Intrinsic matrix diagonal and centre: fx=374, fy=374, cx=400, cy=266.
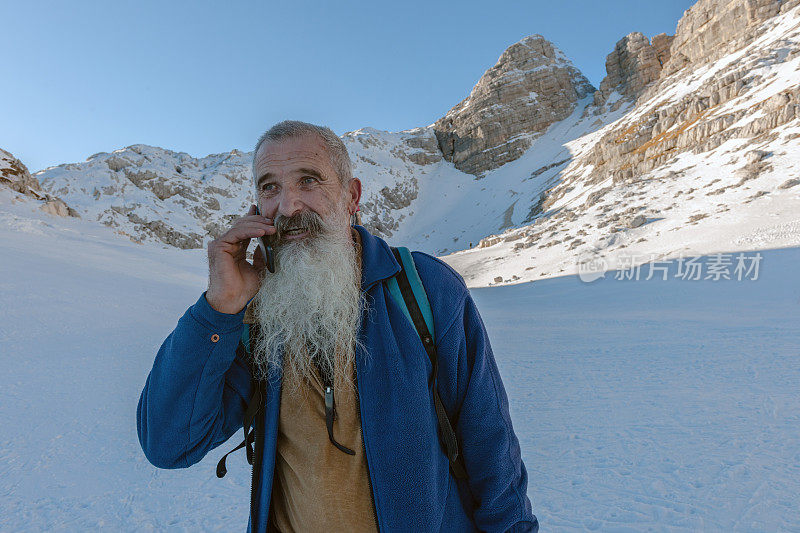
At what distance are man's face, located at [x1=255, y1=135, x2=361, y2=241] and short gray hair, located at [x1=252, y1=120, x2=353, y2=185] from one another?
3cm

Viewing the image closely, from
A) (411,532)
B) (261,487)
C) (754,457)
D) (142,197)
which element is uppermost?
(142,197)

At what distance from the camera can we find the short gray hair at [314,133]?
1917mm

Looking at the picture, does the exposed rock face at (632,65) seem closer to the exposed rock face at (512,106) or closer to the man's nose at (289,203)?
the exposed rock face at (512,106)

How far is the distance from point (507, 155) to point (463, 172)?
10.1 metres

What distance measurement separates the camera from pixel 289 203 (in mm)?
1821

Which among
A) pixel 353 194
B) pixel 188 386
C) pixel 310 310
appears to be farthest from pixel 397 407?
pixel 353 194

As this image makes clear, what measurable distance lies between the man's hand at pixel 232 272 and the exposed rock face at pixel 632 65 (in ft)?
303

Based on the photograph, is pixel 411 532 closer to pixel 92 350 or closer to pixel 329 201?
pixel 329 201

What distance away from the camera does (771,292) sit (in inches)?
516

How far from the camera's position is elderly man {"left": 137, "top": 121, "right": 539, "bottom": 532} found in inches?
57.9

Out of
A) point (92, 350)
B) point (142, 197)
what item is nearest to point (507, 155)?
point (142, 197)

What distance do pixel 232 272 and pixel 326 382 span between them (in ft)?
1.95
